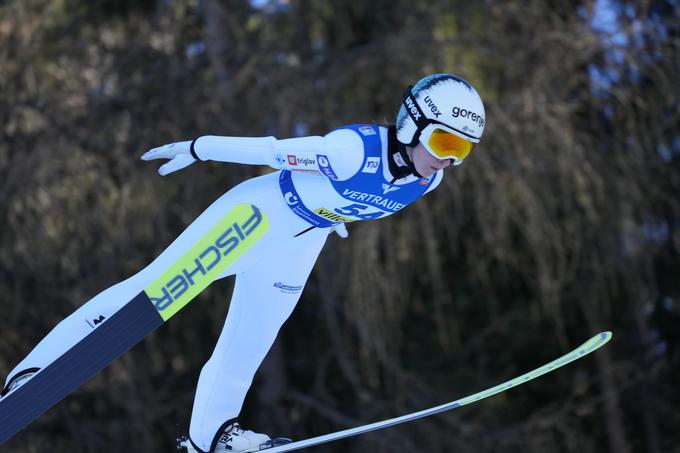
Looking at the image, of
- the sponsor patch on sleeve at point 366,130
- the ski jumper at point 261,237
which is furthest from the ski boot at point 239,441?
the sponsor patch on sleeve at point 366,130

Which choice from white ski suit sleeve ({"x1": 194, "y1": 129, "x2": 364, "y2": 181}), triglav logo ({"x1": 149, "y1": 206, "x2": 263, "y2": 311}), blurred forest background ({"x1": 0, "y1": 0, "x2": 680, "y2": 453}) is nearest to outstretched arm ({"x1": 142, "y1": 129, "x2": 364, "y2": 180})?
white ski suit sleeve ({"x1": 194, "y1": 129, "x2": 364, "y2": 181})

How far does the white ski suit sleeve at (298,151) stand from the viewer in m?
2.93

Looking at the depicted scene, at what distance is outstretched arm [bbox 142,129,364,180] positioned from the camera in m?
2.93

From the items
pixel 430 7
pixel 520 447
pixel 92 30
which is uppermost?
pixel 92 30

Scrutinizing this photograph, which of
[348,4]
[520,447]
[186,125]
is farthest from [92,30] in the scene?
[520,447]

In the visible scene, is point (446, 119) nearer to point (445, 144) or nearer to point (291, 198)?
point (445, 144)

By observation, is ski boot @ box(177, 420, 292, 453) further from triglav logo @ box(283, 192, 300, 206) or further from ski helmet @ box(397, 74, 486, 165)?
ski helmet @ box(397, 74, 486, 165)

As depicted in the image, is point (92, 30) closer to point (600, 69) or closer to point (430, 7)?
point (430, 7)

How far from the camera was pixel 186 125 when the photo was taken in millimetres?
5559

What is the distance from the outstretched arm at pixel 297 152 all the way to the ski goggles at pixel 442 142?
19 centimetres

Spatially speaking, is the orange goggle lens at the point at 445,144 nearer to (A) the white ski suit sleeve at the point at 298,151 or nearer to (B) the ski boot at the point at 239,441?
(A) the white ski suit sleeve at the point at 298,151

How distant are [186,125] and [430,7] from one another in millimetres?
1471

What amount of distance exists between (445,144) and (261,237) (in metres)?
0.63

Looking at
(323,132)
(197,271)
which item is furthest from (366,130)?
(323,132)
